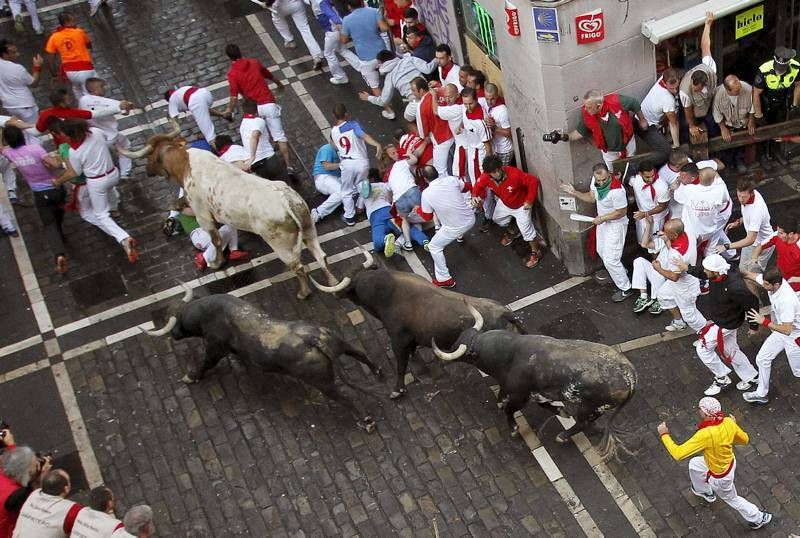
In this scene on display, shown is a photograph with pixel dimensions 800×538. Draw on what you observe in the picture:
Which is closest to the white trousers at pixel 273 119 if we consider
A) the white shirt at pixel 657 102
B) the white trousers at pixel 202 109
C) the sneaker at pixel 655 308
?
the white trousers at pixel 202 109

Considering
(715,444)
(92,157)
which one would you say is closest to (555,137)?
(715,444)

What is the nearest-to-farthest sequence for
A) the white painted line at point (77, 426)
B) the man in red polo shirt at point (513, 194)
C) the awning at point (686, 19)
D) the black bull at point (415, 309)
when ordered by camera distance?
the black bull at point (415, 309) < the awning at point (686, 19) < the white painted line at point (77, 426) < the man in red polo shirt at point (513, 194)

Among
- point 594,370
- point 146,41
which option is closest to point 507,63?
point 594,370

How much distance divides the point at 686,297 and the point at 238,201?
219 inches

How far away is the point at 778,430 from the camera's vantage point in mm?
11117

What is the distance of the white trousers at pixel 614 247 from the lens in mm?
12602

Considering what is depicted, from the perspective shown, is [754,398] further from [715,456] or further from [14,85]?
[14,85]

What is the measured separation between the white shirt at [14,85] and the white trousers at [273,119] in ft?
13.6

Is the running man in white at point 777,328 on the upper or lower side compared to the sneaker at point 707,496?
upper

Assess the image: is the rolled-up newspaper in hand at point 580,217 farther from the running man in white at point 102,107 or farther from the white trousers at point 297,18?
the running man in white at point 102,107

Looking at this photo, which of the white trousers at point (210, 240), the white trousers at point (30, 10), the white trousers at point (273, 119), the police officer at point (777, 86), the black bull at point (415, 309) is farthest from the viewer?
the white trousers at point (30, 10)

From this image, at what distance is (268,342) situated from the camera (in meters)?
11.5

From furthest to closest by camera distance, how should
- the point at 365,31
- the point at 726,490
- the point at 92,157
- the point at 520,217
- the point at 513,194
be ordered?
the point at 365,31
the point at 92,157
the point at 520,217
the point at 513,194
the point at 726,490

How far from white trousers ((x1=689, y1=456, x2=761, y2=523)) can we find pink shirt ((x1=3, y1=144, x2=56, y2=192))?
9.51 metres
